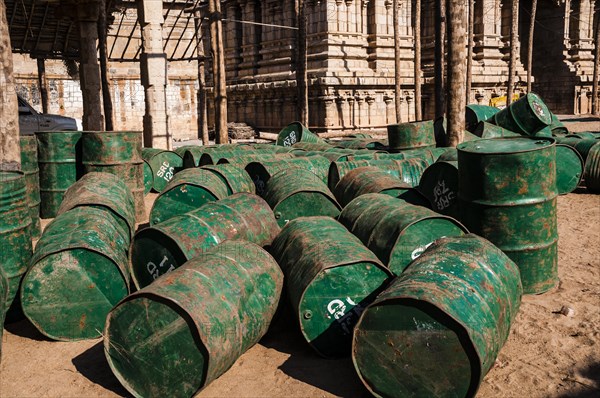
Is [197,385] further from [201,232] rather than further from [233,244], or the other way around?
[201,232]

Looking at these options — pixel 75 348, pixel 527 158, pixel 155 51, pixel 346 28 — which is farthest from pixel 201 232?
pixel 346 28

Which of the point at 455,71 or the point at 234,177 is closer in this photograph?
the point at 234,177

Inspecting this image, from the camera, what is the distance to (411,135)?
11250 mm

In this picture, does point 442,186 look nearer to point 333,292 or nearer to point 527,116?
point 333,292

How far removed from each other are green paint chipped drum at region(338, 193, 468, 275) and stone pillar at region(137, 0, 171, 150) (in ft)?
35.8

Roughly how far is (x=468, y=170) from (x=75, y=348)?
4166 millimetres

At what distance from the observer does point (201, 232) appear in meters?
5.67

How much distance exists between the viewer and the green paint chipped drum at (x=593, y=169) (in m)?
11.2

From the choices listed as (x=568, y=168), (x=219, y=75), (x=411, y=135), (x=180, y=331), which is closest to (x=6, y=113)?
(x=180, y=331)

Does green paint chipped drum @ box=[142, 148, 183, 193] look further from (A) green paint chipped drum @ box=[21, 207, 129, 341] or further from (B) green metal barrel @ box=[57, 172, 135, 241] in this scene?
(A) green paint chipped drum @ box=[21, 207, 129, 341]

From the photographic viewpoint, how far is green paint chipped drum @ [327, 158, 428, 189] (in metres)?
8.69

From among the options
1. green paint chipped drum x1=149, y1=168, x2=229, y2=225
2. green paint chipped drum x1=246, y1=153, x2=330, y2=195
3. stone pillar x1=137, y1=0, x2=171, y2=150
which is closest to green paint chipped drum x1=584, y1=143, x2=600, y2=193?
green paint chipped drum x1=246, y1=153, x2=330, y2=195

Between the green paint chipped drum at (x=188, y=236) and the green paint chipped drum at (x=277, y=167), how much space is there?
95.5 inches

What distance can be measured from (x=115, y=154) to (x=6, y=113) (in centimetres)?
211
